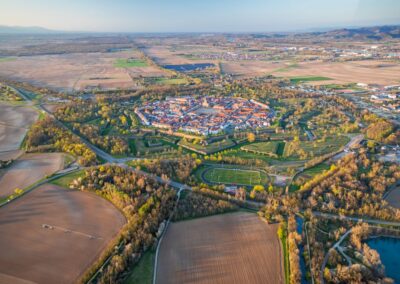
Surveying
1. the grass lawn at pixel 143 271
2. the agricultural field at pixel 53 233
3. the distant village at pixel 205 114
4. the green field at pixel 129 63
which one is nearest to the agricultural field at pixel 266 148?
the distant village at pixel 205 114

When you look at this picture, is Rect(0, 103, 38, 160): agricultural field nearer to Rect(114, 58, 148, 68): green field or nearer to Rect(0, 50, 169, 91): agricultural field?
Rect(0, 50, 169, 91): agricultural field

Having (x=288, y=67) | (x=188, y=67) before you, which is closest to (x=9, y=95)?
(x=188, y=67)

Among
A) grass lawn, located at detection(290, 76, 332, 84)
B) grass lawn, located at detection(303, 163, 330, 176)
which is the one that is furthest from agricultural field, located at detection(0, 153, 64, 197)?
grass lawn, located at detection(290, 76, 332, 84)

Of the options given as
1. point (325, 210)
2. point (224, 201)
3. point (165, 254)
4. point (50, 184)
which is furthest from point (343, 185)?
point (50, 184)

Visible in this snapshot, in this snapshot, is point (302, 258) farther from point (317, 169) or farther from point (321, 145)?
point (321, 145)

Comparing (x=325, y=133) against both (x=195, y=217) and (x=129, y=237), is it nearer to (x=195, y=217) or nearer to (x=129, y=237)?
(x=195, y=217)
